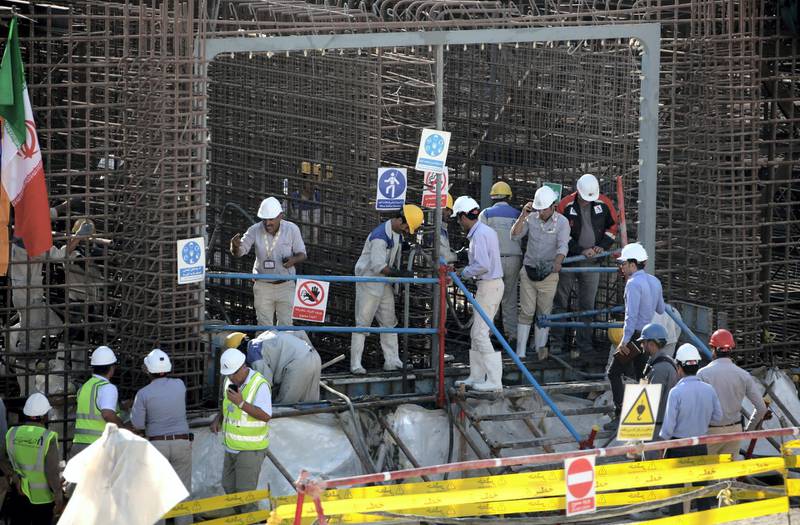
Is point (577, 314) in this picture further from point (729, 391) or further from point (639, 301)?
point (729, 391)

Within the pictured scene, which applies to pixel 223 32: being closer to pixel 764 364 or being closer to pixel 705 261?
pixel 705 261

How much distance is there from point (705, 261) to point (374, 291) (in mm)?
3802

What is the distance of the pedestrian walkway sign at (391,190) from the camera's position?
1611 centimetres

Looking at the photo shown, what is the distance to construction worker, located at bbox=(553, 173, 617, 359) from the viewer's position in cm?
1633

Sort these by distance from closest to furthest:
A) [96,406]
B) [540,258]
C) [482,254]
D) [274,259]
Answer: [96,406]
[482,254]
[274,259]
[540,258]

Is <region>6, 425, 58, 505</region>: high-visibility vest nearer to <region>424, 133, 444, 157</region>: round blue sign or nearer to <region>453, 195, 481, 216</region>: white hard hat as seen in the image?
<region>424, 133, 444, 157</region>: round blue sign

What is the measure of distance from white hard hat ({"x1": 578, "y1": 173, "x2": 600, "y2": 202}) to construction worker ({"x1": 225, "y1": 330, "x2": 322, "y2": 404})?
138 inches

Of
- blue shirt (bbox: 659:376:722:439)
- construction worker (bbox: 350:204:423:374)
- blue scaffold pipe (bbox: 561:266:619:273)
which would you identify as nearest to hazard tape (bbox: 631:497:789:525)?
blue shirt (bbox: 659:376:722:439)

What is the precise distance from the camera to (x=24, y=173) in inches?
547

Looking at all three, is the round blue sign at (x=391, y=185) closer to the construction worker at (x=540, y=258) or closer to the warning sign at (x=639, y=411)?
the construction worker at (x=540, y=258)

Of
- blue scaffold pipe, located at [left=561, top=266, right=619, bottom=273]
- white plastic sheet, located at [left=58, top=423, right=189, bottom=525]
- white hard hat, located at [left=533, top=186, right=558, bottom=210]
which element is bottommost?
white plastic sheet, located at [left=58, top=423, right=189, bottom=525]

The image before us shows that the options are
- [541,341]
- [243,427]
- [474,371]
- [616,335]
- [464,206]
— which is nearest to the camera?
[243,427]

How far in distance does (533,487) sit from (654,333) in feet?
7.51

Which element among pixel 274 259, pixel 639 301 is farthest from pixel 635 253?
pixel 274 259
